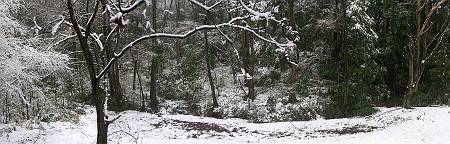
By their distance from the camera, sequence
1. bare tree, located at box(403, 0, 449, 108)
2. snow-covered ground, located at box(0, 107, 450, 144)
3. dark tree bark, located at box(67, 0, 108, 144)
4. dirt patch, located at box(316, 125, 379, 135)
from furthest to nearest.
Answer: dirt patch, located at box(316, 125, 379, 135)
bare tree, located at box(403, 0, 449, 108)
snow-covered ground, located at box(0, 107, 450, 144)
dark tree bark, located at box(67, 0, 108, 144)

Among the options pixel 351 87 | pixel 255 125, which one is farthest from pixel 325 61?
pixel 255 125

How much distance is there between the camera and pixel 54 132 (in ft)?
44.7

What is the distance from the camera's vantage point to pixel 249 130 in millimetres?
16406

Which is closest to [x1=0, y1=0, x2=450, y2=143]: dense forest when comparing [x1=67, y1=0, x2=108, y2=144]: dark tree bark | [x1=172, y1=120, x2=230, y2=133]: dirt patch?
[x1=172, y1=120, x2=230, y2=133]: dirt patch

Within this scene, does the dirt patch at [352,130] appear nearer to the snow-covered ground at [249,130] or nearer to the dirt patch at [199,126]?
the snow-covered ground at [249,130]

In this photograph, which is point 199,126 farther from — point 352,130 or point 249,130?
point 352,130

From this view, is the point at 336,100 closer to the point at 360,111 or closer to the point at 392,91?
the point at 360,111

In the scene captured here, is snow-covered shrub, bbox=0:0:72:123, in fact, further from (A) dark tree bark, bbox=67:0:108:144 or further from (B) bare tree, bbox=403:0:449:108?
(B) bare tree, bbox=403:0:449:108

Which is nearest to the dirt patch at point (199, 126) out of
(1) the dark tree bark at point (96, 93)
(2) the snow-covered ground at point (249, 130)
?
(2) the snow-covered ground at point (249, 130)

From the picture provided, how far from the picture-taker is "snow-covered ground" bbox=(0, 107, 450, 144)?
42.4ft

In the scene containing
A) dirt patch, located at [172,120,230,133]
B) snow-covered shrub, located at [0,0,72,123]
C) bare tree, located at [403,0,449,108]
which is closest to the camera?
snow-covered shrub, located at [0,0,72,123]

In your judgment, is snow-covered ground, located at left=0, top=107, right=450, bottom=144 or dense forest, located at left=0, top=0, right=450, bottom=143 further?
dense forest, located at left=0, top=0, right=450, bottom=143

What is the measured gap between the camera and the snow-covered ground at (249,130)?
42.4ft

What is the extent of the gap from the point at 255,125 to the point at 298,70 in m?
6.18
